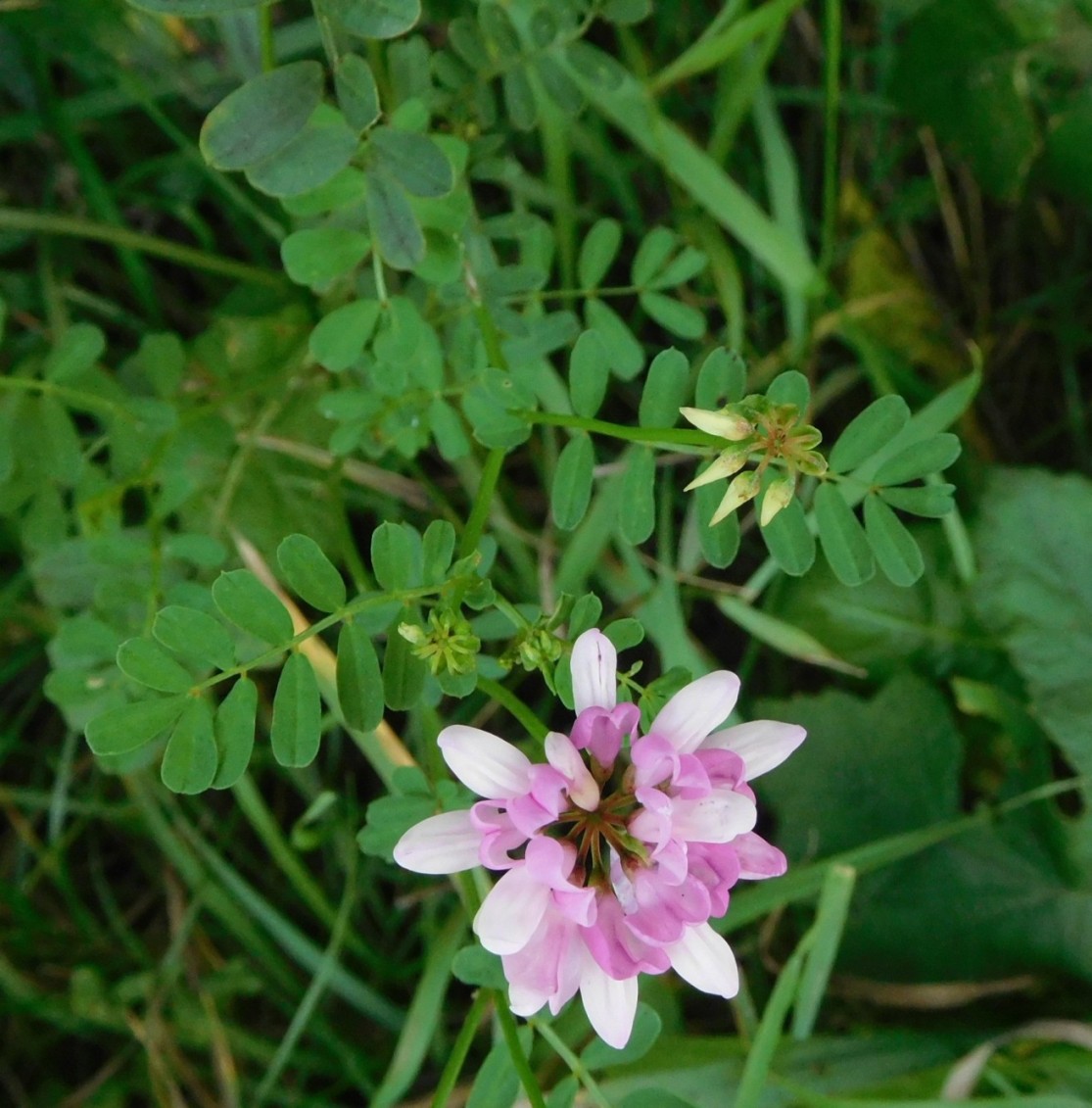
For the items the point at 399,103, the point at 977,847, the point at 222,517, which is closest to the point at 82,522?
the point at 222,517

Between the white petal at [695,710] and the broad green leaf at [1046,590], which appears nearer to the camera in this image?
the white petal at [695,710]

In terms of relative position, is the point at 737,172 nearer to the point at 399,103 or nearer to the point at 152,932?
the point at 399,103

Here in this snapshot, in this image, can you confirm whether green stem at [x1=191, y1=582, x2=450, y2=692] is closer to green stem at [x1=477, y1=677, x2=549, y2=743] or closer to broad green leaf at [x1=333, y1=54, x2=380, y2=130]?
green stem at [x1=477, y1=677, x2=549, y2=743]

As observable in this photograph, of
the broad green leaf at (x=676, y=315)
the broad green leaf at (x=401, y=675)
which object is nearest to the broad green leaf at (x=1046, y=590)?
the broad green leaf at (x=676, y=315)

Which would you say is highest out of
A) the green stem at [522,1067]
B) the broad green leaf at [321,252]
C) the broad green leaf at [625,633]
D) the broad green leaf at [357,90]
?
the broad green leaf at [357,90]

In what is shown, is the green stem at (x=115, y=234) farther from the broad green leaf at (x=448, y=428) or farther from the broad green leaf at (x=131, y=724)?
the broad green leaf at (x=131, y=724)

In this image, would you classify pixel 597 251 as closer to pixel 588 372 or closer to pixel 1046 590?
pixel 588 372

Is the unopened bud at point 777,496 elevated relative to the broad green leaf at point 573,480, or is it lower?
elevated

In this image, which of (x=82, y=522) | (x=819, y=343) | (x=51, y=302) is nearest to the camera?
(x=82, y=522)
